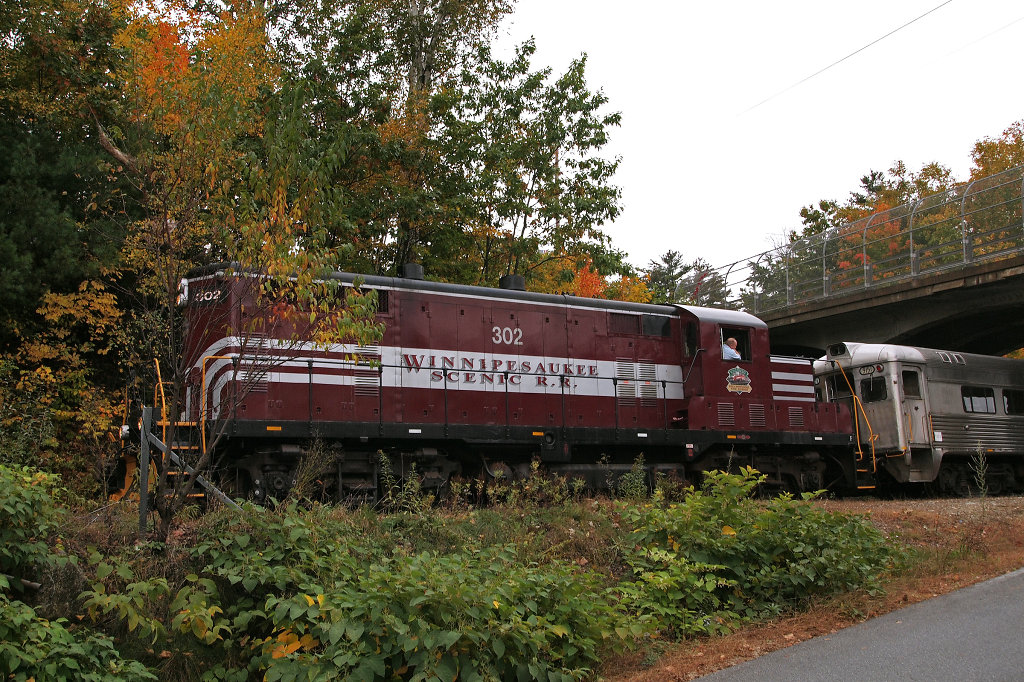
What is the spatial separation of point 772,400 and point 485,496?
6.19m

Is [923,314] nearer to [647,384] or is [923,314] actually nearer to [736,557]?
[647,384]

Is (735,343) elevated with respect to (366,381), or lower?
elevated

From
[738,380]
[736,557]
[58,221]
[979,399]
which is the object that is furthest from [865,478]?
[58,221]

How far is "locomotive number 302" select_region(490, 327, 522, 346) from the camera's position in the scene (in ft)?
43.3

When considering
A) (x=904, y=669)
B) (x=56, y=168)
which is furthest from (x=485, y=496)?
(x=56, y=168)

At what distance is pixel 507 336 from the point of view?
43.7ft

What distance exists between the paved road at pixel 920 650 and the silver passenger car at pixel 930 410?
1074 cm

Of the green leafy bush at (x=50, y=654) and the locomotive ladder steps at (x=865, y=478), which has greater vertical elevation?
the locomotive ladder steps at (x=865, y=478)

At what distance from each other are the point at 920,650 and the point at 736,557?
2.39 meters

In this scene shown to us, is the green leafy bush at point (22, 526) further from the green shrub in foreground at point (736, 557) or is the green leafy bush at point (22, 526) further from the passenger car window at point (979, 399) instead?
the passenger car window at point (979, 399)

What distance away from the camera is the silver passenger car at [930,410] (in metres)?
17.0

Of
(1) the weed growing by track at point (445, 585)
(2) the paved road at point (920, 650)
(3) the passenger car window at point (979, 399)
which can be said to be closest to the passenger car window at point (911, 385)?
(3) the passenger car window at point (979, 399)

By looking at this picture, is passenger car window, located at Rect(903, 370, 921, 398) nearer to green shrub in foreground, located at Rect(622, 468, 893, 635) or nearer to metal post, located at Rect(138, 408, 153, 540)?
green shrub in foreground, located at Rect(622, 468, 893, 635)

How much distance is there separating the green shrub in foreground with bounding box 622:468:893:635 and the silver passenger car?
9.39 metres
